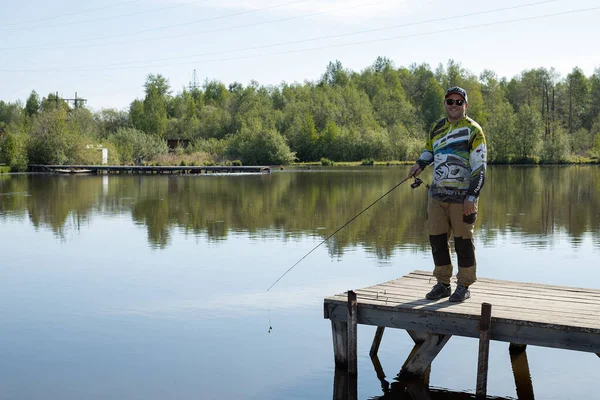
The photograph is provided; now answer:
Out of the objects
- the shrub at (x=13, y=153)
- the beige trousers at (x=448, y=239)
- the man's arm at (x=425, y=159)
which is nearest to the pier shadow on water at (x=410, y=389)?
the beige trousers at (x=448, y=239)

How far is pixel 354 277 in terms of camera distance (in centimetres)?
1479

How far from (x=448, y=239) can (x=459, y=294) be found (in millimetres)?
607

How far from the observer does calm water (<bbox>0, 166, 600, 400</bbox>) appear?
30.3ft

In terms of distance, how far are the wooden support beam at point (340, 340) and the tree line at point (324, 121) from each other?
75.3m

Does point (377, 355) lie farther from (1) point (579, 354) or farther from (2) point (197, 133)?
(2) point (197, 133)

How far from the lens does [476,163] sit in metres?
8.39

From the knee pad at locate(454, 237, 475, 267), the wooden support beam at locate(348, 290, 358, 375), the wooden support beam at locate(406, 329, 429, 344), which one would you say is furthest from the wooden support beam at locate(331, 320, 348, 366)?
the knee pad at locate(454, 237, 475, 267)

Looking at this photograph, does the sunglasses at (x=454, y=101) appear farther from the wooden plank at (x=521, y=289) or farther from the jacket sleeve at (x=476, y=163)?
the wooden plank at (x=521, y=289)

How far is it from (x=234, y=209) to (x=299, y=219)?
4.83m

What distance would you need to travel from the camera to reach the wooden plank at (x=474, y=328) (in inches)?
294

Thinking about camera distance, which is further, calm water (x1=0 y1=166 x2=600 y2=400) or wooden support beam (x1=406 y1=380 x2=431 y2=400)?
calm water (x1=0 y1=166 x2=600 y2=400)

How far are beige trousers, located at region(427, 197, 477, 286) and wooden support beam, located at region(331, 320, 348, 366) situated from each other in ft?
3.90

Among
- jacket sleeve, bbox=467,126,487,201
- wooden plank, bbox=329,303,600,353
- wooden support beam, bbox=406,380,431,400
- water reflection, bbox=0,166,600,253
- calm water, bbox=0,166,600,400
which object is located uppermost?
jacket sleeve, bbox=467,126,487,201

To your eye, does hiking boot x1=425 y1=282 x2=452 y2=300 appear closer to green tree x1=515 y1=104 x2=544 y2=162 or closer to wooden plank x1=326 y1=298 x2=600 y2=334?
wooden plank x1=326 y1=298 x2=600 y2=334
